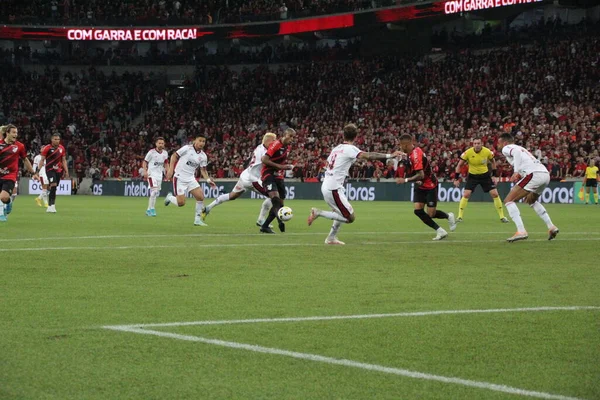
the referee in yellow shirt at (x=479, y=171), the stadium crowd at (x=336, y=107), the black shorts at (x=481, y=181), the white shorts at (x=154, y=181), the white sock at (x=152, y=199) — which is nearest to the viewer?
the referee in yellow shirt at (x=479, y=171)

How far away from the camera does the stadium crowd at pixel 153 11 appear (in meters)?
64.4

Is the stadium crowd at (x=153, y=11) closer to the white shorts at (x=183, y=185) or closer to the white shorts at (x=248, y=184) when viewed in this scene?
the white shorts at (x=183, y=185)

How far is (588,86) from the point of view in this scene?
46.8m

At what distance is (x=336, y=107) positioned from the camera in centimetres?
5809

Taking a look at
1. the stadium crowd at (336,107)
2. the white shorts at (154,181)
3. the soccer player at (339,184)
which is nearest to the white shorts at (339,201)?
the soccer player at (339,184)

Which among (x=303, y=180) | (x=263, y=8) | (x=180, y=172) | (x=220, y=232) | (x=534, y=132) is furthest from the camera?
(x=263, y=8)

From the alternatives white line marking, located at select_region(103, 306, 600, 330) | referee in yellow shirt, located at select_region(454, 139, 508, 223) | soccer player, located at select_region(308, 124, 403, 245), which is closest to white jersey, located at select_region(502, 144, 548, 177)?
soccer player, located at select_region(308, 124, 403, 245)

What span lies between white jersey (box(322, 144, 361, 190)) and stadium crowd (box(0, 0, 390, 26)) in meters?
45.7

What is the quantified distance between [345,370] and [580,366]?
1546 mm

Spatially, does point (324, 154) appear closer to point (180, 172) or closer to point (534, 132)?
point (534, 132)

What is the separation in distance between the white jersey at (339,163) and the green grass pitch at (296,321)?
45.0 inches

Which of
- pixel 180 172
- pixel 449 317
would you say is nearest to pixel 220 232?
pixel 180 172

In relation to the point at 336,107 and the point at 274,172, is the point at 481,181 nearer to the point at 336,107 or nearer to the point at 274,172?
the point at 274,172

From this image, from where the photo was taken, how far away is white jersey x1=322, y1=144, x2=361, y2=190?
55.5ft
